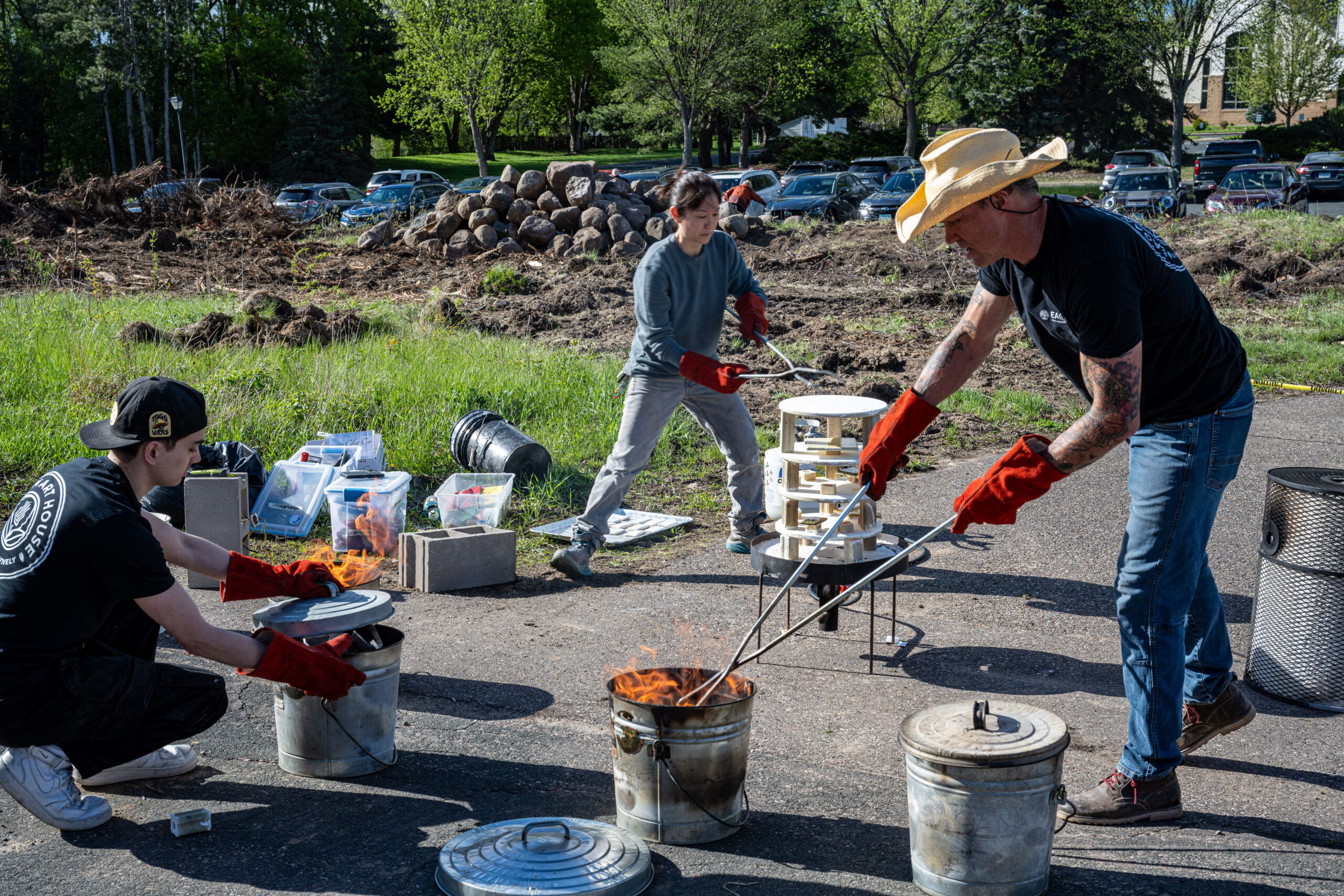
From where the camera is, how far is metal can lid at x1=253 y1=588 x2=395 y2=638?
362 cm

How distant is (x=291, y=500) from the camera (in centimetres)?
700

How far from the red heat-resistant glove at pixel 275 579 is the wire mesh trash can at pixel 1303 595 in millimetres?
3668

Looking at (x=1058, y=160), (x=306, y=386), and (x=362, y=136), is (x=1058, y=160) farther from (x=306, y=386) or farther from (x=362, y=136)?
(x=362, y=136)

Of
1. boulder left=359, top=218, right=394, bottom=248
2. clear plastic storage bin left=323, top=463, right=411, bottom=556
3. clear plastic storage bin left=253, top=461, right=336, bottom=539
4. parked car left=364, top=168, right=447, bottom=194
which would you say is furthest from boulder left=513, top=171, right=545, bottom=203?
parked car left=364, top=168, right=447, bottom=194

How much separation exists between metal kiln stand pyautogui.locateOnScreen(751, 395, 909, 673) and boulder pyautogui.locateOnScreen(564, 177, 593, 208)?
15149mm

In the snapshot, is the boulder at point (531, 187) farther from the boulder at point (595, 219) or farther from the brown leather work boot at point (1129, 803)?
the brown leather work boot at point (1129, 803)

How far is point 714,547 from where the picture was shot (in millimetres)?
6832

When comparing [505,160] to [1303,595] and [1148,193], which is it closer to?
[1148,193]

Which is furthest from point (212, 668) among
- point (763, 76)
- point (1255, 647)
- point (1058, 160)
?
point (763, 76)

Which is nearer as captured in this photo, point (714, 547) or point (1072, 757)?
point (1072, 757)

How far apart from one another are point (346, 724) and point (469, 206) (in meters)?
17.1

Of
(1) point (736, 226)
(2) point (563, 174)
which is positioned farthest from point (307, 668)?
(1) point (736, 226)

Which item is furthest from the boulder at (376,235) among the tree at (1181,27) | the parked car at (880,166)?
the tree at (1181,27)

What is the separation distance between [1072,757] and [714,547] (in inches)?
120
